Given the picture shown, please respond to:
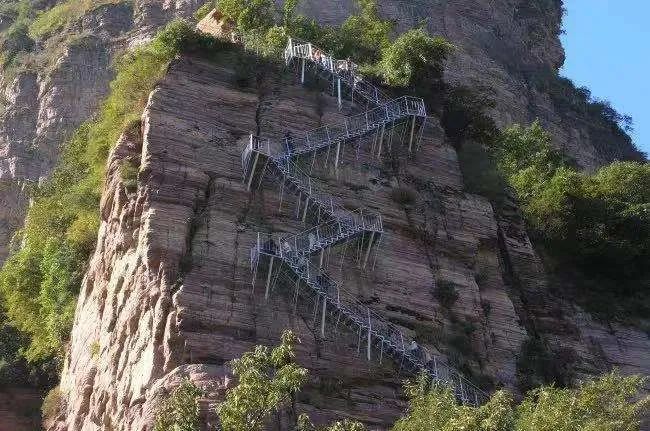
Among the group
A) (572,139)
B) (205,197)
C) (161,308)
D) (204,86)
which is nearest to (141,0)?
(572,139)

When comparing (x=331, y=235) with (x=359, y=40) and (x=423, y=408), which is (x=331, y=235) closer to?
(x=423, y=408)

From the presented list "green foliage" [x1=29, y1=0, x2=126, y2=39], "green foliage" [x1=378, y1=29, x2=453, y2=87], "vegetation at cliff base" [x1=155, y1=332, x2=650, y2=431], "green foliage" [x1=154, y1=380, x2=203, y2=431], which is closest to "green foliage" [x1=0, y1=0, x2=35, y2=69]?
"green foliage" [x1=29, y1=0, x2=126, y2=39]

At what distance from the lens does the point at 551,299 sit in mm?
28609

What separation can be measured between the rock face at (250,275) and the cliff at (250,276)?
0.04m

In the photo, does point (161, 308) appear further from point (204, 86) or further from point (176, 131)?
point (204, 86)

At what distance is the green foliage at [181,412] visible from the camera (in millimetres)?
18547

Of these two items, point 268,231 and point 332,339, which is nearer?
point 332,339

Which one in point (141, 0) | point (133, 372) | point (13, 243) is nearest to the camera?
point (133, 372)

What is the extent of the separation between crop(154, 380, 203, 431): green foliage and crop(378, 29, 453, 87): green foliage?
1572cm

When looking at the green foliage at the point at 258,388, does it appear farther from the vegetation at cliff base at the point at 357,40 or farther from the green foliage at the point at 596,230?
the vegetation at cliff base at the point at 357,40

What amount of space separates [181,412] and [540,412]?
19.9 feet

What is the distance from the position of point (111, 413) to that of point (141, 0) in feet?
113

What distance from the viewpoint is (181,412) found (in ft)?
61.2

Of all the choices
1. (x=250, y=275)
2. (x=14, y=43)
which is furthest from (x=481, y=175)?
(x=14, y=43)
